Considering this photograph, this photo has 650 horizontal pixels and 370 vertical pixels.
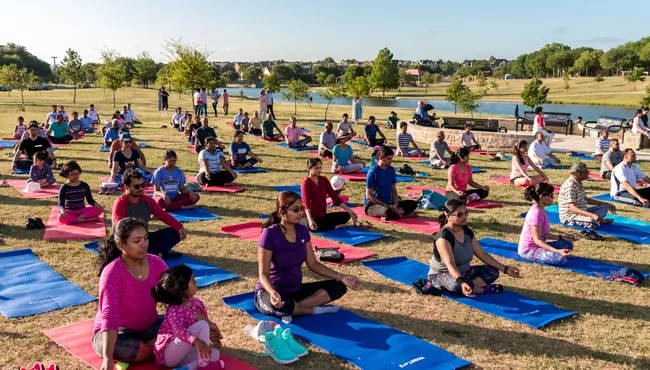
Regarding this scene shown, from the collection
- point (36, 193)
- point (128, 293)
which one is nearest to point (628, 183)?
point (128, 293)

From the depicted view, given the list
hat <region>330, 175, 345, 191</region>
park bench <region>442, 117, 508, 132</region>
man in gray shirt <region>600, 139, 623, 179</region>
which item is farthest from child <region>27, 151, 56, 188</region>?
park bench <region>442, 117, 508, 132</region>

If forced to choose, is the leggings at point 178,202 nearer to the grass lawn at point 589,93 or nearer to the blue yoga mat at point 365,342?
the blue yoga mat at point 365,342

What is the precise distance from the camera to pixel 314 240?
8.70 m

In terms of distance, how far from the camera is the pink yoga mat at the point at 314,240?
25.8ft

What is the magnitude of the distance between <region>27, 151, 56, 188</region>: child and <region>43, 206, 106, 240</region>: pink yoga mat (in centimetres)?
288

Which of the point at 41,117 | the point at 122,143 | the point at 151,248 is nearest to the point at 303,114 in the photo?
the point at 41,117

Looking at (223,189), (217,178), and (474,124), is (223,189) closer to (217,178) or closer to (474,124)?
(217,178)

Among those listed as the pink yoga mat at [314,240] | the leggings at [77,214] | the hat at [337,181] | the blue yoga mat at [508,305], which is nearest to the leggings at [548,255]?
the blue yoga mat at [508,305]

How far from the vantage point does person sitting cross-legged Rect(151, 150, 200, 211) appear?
33.2ft

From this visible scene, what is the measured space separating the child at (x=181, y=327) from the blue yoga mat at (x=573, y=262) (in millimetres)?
4861

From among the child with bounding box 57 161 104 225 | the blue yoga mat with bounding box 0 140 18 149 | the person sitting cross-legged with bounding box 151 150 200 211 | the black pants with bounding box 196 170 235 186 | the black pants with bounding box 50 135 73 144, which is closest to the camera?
the child with bounding box 57 161 104 225

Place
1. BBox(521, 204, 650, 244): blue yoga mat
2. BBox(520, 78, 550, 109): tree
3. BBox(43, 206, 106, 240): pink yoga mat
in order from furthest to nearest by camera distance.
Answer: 1. BBox(520, 78, 550, 109): tree
2. BBox(521, 204, 650, 244): blue yoga mat
3. BBox(43, 206, 106, 240): pink yoga mat

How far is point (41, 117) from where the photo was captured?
31.6 meters

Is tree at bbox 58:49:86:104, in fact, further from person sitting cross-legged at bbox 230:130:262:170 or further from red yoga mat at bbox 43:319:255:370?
red yoga mat at bbox 43:319:255:370
